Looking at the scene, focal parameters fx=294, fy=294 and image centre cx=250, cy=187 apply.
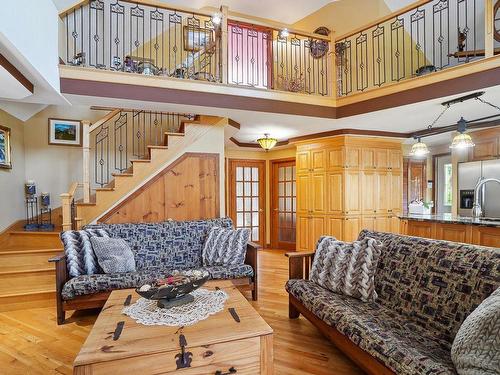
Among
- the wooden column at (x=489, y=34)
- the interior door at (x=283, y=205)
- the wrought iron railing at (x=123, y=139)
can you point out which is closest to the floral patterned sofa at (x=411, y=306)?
the wooden column at (x=489, y=34)

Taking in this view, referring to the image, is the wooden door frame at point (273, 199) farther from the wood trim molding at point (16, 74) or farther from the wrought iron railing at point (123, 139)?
the wood trim molding at point (16, 74)

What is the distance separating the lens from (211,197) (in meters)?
4.45

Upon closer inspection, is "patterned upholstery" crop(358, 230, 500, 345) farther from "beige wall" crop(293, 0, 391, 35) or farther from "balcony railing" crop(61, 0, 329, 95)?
"beige wall" crop(293, 0, 391, 35)

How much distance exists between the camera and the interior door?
6559mm

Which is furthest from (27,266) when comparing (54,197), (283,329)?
(283,329)

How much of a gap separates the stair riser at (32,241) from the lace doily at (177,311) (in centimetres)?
269

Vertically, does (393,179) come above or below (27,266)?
above

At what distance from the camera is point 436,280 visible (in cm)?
188

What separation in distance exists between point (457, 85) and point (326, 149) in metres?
2.43

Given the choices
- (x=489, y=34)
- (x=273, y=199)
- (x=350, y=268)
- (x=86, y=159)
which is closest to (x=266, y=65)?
(x=273, y=199)

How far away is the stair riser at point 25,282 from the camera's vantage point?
3.28m

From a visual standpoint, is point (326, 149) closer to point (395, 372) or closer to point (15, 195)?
point (395, 372)

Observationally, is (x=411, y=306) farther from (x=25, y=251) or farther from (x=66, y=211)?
(x=25, y=251)

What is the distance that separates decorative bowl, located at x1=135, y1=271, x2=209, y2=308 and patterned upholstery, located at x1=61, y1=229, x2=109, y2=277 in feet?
4.60
